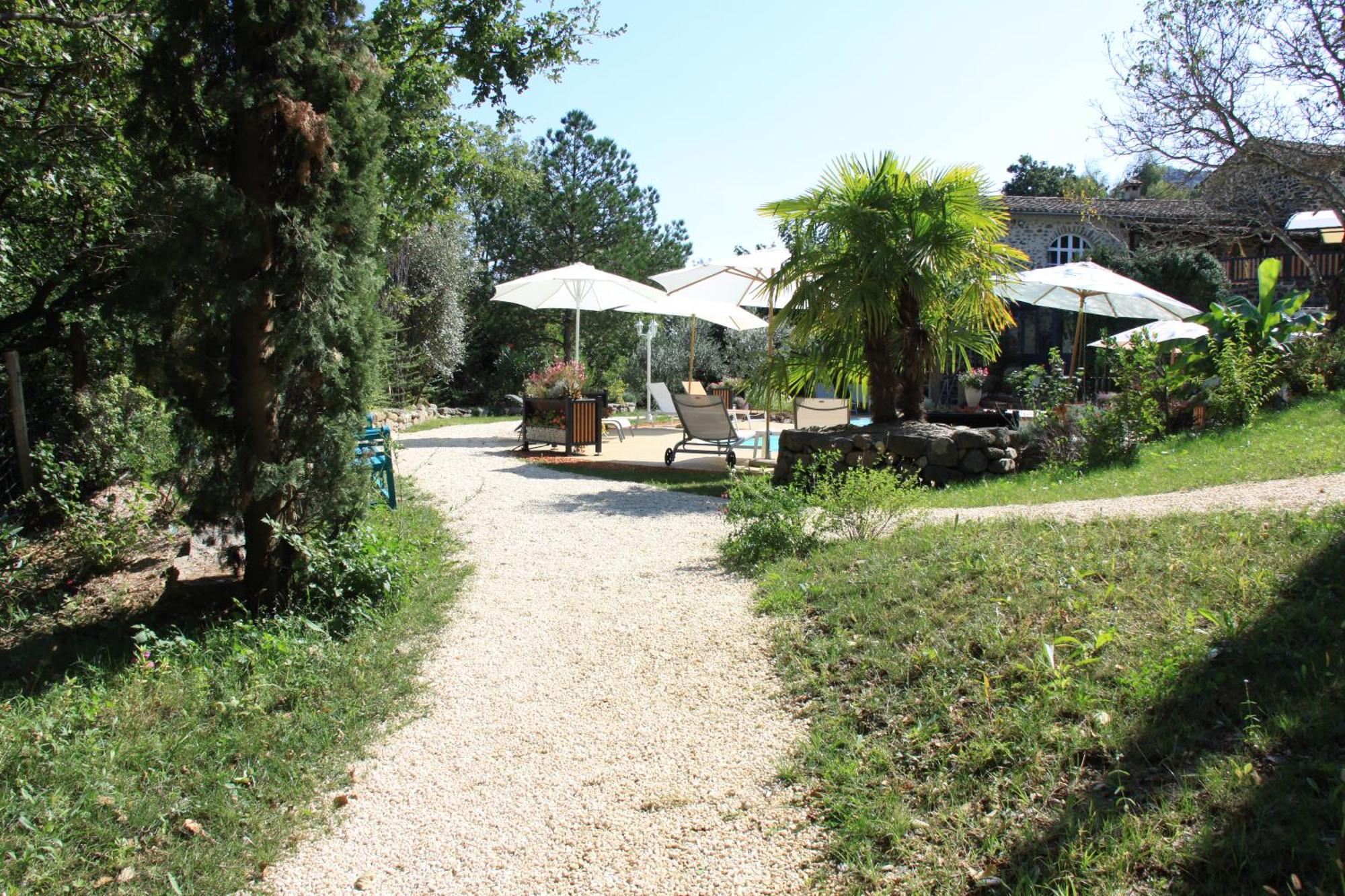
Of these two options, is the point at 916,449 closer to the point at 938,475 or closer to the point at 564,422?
the point at 938,475

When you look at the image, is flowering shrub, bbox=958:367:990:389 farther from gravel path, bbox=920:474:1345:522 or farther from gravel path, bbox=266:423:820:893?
gravel path, bbox=266:423:820:893

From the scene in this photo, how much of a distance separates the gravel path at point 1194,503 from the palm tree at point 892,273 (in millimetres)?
2785

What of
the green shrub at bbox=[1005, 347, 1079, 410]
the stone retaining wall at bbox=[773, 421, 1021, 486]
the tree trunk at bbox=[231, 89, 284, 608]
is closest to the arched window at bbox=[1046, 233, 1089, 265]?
the green shrub at bbox=[1005, 347, 1079, 410]

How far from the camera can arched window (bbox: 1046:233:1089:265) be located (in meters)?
23.9

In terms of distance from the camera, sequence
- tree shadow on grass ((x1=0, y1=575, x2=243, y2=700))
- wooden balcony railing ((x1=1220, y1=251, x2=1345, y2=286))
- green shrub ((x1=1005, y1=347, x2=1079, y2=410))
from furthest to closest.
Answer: wooden balcony railing ((x1=1220, y1=251, x2=1345, y2=286)) → green shrub ((x1=1005, y1=347, x2=1079, y2=410)) → tree shadow on grass ((x1=0, y1=575, x2=243, y2=700))

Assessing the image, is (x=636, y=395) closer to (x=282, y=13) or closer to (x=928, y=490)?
(x=928, y=490)

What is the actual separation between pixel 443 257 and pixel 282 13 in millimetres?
16290

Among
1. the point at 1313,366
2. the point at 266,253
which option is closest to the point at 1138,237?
the point at 1313,366

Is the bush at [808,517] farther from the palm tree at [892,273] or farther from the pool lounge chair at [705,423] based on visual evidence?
the pool lounge chair at [705,423]

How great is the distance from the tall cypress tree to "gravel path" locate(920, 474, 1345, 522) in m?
3.92

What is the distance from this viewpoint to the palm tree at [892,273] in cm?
852

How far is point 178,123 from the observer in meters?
4.98

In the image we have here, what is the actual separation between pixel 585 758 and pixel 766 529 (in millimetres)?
2699

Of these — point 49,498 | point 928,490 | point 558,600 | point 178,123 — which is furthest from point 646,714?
point 49,498
